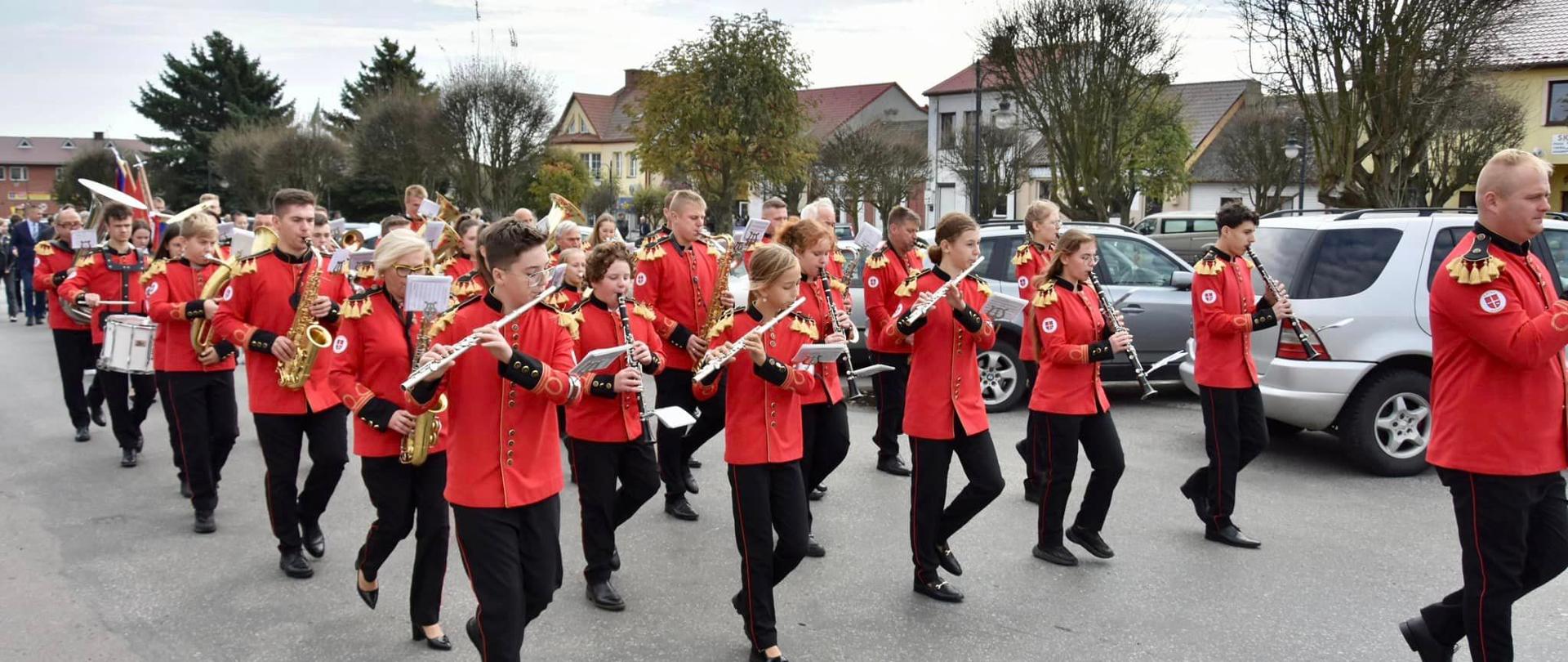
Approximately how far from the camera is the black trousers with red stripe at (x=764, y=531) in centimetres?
457

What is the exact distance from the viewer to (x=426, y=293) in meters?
3.71

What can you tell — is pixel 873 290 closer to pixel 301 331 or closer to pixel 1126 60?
pixel 301 331

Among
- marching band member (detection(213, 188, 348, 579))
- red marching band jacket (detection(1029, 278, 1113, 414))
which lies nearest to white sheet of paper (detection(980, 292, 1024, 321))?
red marching band jacket (detection(1029, 278, 1113, 414))

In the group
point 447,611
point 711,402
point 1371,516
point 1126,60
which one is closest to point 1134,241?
point 1371,516

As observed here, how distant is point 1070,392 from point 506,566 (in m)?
3.16

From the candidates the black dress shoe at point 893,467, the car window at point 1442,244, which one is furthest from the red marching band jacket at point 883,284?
the car window at point 1442,244

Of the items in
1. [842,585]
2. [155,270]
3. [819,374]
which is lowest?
[842,585]

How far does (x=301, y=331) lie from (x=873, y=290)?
12.4 feet

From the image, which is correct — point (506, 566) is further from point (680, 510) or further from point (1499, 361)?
point (1499, 361)

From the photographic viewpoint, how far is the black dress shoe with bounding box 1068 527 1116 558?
5988 millimetres

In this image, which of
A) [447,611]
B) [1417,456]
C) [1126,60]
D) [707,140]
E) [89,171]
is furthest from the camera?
[89,171]

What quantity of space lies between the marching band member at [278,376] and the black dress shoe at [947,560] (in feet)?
9.76

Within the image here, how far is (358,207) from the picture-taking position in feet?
178

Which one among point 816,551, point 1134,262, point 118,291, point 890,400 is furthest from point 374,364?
point 1134,262
